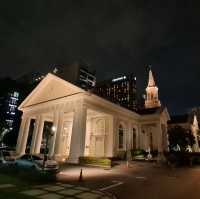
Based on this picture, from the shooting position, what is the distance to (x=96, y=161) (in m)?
20.8

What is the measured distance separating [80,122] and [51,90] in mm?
9767

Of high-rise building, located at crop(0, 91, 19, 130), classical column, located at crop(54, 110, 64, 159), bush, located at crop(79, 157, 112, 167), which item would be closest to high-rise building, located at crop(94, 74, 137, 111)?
high-rise building, located at crop(0, 91, 19, 130)

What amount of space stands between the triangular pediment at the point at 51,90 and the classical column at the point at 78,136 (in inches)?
119

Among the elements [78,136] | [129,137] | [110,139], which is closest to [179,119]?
[129,137]

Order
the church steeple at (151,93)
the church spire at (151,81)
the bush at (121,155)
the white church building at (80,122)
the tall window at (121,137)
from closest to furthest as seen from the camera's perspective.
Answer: the white church building at (80,122) < the bush at (121,155) < the tall window at (121,137) < the church steeple at (151,93) < the church spire at (151,81)

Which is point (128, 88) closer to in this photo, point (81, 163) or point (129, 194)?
point (81, 163)

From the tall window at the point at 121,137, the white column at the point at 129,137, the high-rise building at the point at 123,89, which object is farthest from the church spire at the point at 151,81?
the high-rise building at the point at 123,89

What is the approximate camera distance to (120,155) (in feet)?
102

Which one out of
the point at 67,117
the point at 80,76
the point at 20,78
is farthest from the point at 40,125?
the point at 20,78

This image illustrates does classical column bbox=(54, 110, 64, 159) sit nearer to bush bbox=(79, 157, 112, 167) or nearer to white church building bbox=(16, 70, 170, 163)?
white church building bbox=(16, 70, 170, 163)

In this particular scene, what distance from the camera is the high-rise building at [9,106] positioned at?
351 feet

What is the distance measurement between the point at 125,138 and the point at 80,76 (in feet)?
361

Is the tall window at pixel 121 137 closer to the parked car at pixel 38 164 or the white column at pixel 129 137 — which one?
the white column at pixel 129 137

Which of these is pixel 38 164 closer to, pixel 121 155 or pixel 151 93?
pixel 121 155
